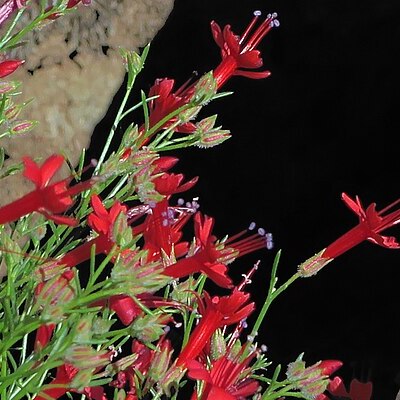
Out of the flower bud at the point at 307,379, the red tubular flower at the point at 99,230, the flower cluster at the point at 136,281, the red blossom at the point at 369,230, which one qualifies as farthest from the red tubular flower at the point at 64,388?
the red blossom at the point at 369,230

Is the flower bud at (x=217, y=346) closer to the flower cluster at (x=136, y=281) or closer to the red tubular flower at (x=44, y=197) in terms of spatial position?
the flower cluster at (x=136, y=281)

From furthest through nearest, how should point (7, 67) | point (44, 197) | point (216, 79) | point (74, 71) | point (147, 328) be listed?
point (74, 71), point (216, 79), point (7, 67), point (147, 328), point (44, 197)

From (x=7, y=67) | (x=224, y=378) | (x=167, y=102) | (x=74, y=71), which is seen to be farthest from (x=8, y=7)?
(x=74, y=71)

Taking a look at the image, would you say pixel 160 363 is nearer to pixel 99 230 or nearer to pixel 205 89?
pixel 99 230

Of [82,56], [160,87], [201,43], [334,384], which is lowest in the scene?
[334,384]

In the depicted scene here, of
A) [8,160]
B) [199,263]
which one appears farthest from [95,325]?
[8,160]

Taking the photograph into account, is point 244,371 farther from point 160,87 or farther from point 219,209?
point 219,209
